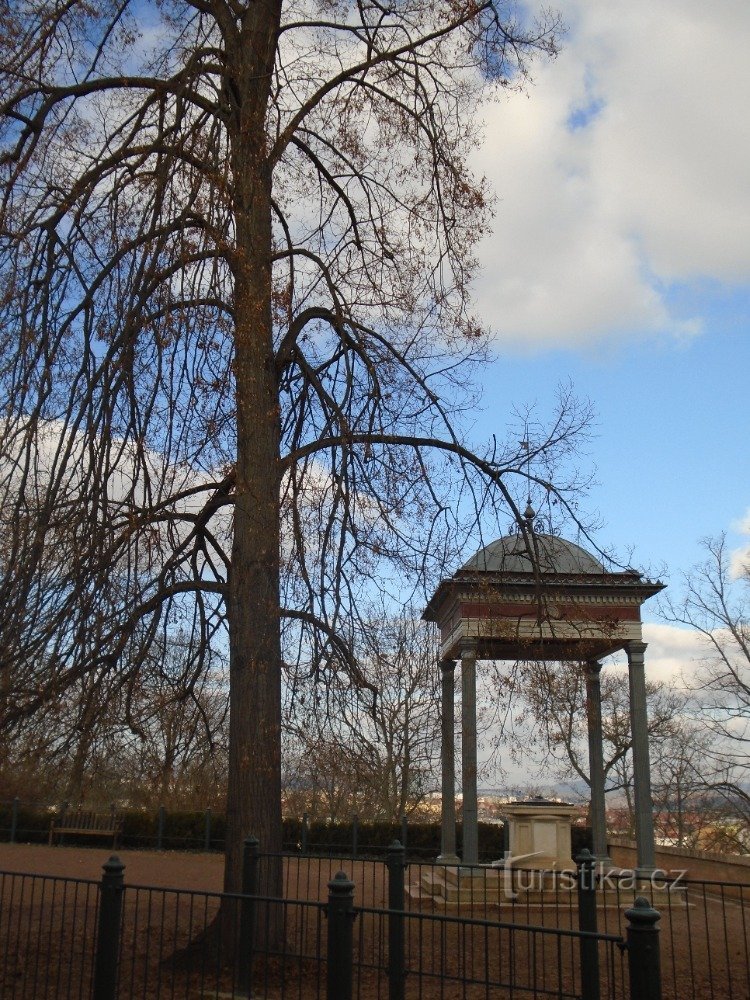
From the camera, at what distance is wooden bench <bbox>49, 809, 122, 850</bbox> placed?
2395 cm

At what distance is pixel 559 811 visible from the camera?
16.4 meters

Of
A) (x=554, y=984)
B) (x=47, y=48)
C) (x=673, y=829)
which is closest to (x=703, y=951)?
(x=554, y=984)

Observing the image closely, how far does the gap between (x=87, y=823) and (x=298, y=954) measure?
18788 millimetres

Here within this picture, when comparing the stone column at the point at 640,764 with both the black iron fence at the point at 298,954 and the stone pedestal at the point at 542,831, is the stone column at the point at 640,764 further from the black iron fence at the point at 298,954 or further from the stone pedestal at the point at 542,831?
the black iron fence at the point at 298,954

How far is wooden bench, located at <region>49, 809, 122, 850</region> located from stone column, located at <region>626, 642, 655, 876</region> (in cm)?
1338

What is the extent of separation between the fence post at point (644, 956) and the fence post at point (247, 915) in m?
2.85

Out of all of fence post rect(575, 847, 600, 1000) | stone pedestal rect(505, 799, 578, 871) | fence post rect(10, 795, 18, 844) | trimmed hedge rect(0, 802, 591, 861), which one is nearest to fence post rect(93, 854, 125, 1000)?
fence post rect(575, 847, 600, 1000)

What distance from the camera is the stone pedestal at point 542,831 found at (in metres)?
16.3

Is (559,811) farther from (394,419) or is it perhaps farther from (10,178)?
(10,178)

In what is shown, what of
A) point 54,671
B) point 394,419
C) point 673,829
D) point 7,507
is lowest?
point 673,829

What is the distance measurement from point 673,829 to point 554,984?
1480 inches

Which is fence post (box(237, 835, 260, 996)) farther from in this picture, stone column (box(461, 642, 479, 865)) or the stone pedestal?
the stone pedestal

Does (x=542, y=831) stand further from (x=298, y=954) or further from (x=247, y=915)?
(x=247, y=915)

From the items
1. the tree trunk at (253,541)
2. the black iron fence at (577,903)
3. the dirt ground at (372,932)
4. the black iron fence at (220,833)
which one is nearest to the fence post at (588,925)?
the dirt ground at (372,932)
